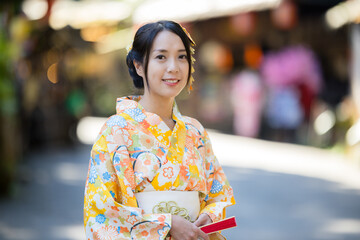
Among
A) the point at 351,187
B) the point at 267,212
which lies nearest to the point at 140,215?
the point at 267,212

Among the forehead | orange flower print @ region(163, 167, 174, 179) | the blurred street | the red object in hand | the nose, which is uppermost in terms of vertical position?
the blurred street

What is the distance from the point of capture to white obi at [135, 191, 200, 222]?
97.9 inches

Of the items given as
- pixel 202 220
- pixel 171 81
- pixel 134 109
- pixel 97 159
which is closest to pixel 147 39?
pixel 171 81

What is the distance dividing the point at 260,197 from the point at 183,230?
6.11 m

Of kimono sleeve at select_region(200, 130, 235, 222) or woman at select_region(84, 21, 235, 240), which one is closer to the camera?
woman at select_region(84, 21, 235, 240)

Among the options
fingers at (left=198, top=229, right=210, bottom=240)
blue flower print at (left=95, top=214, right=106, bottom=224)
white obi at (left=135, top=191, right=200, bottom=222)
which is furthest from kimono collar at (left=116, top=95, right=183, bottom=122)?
fingers at (left=198, top=229, right=210, bottom=240)

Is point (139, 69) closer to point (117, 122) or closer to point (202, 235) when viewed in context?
point (117, 122)

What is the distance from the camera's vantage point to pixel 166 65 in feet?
8.36

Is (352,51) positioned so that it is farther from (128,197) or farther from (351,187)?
(128,197)

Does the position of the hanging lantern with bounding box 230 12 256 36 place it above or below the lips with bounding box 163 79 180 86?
above

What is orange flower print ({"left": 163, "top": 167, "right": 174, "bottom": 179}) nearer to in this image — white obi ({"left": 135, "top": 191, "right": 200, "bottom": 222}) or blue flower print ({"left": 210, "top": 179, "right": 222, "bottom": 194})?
white obi ({"left": 135, "top": 191, "right": 200, "bottom": 222})

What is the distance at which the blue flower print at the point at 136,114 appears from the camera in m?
2.58

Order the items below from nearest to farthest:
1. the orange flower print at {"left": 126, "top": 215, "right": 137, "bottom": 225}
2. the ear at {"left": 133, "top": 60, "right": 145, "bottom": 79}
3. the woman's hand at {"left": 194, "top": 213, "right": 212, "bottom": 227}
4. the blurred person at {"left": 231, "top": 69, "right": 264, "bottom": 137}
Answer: the orange flower print at {"left": 126, "top": 215, "right": 137, "bottom": 225}, the woman's hand at {"left": 194, "top": 213, "right": 212, "bottom": 227}, the ear at {"left": 133, "top": 60, "right": 145, "bottom": 79}, the blurred person at {"left": 231, "top": 69, "right": 264, "bottom": 137}

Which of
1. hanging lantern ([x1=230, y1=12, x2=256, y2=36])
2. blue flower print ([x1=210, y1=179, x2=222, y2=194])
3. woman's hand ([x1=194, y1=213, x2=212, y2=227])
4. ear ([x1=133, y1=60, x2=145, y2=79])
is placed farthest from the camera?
hanging lantern ([x1=230, y1=12, x2=256, y2=36])
